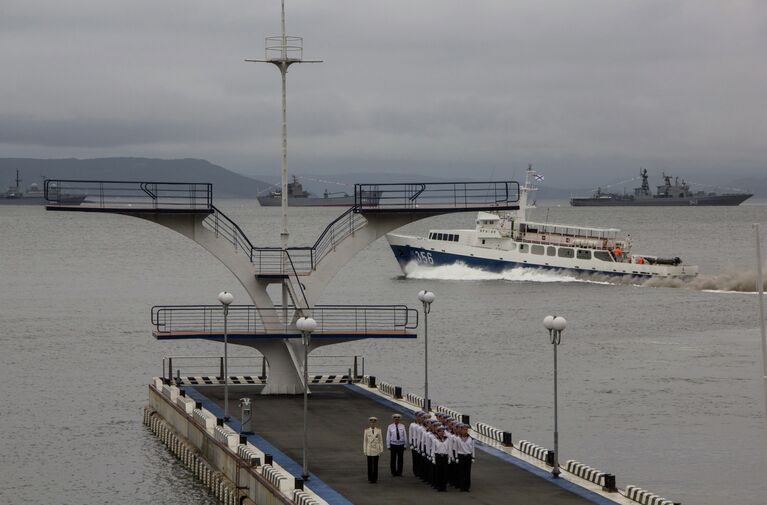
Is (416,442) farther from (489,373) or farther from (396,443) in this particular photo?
(489,373)

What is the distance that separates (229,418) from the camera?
37.2m

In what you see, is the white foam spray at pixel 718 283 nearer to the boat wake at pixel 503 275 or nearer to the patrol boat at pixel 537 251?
the patrol boat at pixel 537 251

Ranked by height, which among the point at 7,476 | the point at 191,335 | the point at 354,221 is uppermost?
the point at 354,221

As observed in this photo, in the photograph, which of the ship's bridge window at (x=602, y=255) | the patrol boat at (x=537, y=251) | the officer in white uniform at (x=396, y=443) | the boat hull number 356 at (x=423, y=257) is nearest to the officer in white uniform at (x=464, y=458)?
the officer in white uniform at (x=396, y=443)

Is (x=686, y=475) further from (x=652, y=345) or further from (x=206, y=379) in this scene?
(x=652, y=345)

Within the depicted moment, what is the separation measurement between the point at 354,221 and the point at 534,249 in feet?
216

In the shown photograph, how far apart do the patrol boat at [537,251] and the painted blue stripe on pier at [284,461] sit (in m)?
65.5

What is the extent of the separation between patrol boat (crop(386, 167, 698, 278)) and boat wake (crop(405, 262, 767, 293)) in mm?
379

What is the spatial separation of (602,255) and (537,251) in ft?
16.6

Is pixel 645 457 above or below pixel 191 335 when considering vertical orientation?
below

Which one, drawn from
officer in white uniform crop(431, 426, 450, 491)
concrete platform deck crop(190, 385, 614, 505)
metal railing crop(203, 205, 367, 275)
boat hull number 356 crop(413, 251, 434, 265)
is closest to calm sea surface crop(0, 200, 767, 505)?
boat hull number 356 crop(413, 251, 434, 265)

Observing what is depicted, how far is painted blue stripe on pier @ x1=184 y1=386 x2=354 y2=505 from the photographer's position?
2794 centimetres

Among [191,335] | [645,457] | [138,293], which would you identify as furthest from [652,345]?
[138,293]

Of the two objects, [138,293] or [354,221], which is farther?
[138,293]
